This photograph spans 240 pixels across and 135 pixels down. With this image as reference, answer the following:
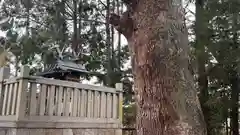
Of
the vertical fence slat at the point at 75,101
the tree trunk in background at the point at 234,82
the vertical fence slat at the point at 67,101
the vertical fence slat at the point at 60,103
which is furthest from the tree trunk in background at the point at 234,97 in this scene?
the vertical fence slat at the point at 60,103

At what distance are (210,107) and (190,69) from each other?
12.5 feet

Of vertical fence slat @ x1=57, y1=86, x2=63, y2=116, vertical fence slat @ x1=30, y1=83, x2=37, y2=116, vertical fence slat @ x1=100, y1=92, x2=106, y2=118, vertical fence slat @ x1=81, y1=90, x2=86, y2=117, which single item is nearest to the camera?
vertical fence slat @ x1=30, y1=83, x2=37, y2=116

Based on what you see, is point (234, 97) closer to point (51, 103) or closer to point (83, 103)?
point (83, 103)

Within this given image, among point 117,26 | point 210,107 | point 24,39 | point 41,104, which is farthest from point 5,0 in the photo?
point 117,26

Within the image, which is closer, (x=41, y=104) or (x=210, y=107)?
(x=41, y=104)

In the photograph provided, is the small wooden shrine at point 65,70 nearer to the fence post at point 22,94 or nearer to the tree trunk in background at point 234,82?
the fence post at point 22,94

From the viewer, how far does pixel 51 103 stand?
384 centimetres

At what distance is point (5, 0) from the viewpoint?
6758 mm

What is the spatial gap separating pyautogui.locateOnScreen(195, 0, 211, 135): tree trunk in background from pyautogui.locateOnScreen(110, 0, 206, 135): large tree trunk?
363cm

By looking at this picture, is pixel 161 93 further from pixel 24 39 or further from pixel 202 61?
pixel 24 39

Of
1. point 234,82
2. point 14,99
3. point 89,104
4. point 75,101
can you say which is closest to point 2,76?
point 14,99

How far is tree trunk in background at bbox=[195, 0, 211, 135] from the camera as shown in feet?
16.9

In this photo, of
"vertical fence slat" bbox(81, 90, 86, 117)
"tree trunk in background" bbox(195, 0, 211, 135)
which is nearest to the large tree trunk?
"vertical fence slat" bbox(81, 90, 86, 117)

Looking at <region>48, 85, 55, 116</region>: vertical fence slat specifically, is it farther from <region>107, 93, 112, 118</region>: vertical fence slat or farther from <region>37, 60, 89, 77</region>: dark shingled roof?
<region>107, 93, 112, 118</region>: vertical fence slat
